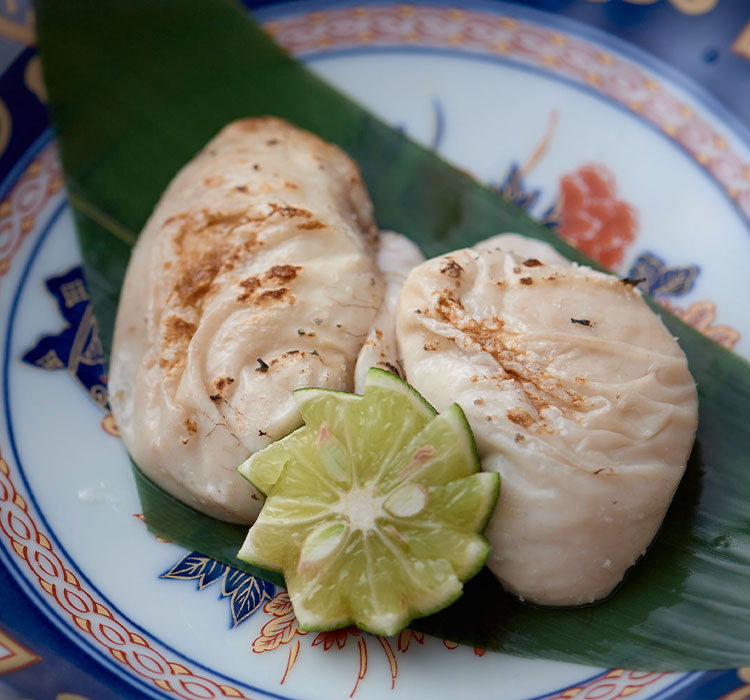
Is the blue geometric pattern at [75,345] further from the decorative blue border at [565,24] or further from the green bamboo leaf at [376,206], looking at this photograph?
the decorative blue border at [565,24]

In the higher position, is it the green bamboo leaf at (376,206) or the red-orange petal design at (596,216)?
the red-orange petal design at (596,216)

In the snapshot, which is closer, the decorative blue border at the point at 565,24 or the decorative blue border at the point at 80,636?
the decorative blue border at the point at 80,636

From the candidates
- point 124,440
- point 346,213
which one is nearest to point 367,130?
point 346,213

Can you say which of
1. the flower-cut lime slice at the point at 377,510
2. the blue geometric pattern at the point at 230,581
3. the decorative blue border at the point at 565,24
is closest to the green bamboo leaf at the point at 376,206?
the blue geometric pattern at the point at 230,581

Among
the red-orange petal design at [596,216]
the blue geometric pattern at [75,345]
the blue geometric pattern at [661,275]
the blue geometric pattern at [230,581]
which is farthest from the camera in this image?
the red-orange petal design at [596,216]

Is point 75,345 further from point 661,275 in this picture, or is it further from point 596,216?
point 661,275

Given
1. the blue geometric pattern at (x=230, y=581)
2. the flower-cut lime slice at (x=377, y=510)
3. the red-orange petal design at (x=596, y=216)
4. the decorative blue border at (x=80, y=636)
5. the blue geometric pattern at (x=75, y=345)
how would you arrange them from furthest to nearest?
1. the red-orange petal design at (x=596, y=216)
2. the blue geometric pattern at (x=75, y=345)
3. the blue geometric pattern at (x=230, y=581)
4. the decorative blue border at (x=80, y=636)
5. the flower-cut lime slice at (x=377, y=510)

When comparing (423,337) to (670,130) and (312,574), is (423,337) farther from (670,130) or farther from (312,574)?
(670,130)

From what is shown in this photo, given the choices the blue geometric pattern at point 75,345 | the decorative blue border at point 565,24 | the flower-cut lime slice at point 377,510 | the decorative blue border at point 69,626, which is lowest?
the decorative blue border at point 69,626
